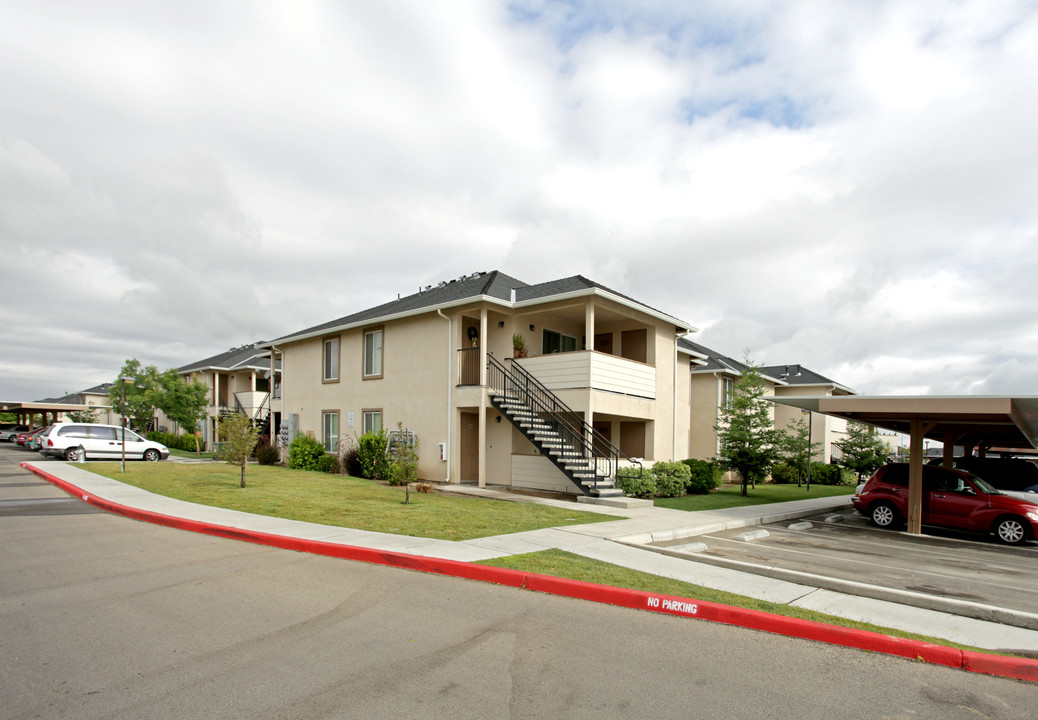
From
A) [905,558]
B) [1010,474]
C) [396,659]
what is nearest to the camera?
[396,659]

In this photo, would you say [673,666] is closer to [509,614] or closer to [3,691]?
[509,614]

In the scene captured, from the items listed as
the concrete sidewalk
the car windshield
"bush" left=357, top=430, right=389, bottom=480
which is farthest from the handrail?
the car windshield

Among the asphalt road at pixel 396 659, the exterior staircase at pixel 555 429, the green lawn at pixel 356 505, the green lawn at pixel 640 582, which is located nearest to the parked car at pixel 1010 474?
the exterior staircase at pixel 555 429

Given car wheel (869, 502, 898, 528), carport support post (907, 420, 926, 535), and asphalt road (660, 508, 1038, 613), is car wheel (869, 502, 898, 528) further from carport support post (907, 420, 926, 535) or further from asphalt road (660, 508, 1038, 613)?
carport support post (907, 420, 926, 535)

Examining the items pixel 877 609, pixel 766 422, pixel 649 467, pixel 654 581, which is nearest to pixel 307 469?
pixel 649 467

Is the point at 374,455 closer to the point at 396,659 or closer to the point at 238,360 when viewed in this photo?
the point at 396,659

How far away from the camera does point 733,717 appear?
422 centimetres

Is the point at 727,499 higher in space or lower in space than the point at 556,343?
lower

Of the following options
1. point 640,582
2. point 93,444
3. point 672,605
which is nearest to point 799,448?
point 640,582

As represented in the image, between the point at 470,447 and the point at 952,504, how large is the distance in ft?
43.8

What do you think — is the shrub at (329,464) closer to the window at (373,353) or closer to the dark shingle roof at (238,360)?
the window at (373,353)

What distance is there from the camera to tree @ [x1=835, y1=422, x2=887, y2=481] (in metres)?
32.1

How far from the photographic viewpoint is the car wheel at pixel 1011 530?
43.2 feet

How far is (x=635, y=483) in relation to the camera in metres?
17.8
